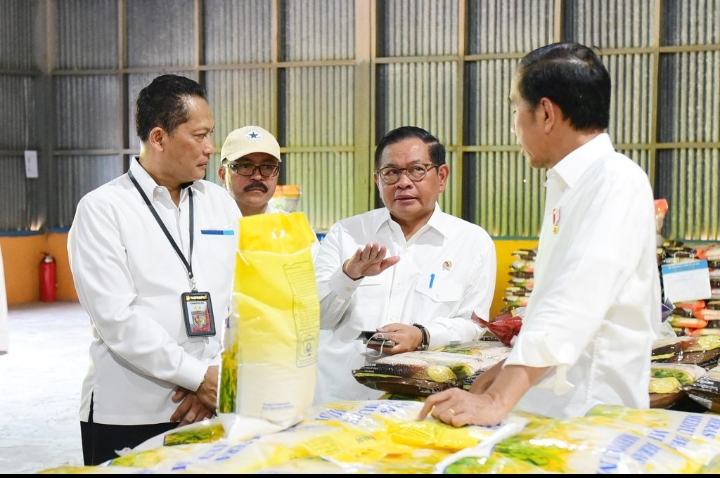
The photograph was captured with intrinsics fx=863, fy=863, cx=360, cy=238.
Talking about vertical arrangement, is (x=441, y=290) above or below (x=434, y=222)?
below

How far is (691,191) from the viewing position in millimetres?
8086

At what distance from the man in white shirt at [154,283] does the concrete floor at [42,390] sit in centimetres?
76

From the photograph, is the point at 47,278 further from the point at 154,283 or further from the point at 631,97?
the point at 154,283

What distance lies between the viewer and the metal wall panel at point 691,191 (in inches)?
316

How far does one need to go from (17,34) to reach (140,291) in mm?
8891

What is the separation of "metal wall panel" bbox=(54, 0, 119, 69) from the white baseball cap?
6979 mm

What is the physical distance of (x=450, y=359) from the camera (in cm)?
236

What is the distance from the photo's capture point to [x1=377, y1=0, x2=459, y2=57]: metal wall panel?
882 cm

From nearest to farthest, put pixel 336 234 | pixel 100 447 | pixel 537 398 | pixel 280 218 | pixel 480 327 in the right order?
pixel 280 218 → pixel 537 398 → pixel 100 447 → pixel 480 327 → pixel 336 234

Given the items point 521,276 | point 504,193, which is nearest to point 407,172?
point 521,276

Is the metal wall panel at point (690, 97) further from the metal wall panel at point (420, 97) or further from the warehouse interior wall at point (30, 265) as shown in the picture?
the warehouse interior wall at point (30, 265)

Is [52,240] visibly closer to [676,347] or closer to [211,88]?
[211,88]

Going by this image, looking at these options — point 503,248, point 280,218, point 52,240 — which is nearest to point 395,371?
point 280,218

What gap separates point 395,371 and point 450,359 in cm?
17
